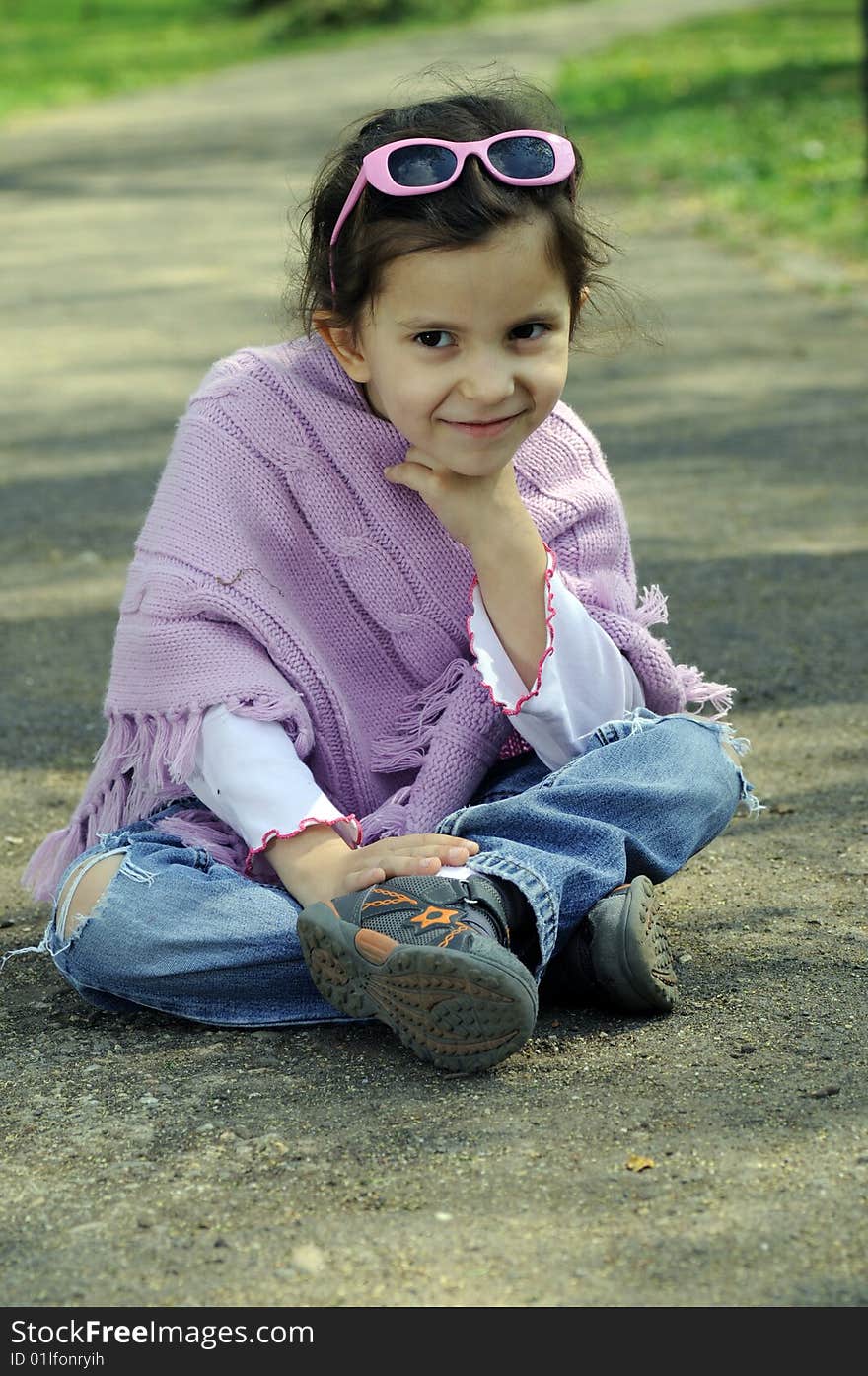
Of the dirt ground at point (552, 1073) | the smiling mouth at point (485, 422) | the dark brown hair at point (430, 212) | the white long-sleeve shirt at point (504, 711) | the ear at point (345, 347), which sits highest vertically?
the dark brown hair at point (430, 212)

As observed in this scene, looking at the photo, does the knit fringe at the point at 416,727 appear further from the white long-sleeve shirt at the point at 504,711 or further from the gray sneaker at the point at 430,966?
the gray sneaker at the point at 430,966

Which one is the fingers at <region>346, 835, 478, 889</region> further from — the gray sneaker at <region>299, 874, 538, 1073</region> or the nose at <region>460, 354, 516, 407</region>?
the nose at <region>460, 354, 516, 407</region>

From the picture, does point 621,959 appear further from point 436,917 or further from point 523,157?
point 523,157

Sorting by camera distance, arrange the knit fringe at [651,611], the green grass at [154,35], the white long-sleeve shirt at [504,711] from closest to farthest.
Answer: the white long-sleeve shirt at [504,711] < the knit fringe at [651,611] < the green grass at [154,35]

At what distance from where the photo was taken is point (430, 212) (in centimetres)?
228

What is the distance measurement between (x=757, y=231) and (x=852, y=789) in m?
6.58

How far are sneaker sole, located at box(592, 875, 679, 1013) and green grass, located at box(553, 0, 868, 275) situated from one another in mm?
3751

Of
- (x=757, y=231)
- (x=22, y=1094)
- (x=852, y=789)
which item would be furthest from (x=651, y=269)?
(x=22, y=1094)

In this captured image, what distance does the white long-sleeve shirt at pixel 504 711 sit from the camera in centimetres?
239

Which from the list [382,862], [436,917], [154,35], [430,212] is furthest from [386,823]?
[154,35]

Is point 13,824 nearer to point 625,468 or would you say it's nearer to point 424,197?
point 424,197

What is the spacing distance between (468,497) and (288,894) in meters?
0.58

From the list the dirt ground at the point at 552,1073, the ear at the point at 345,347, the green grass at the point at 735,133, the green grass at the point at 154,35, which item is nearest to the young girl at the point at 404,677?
the ear at the point at 345,347

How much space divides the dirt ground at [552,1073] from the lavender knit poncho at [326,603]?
0.33 metres
